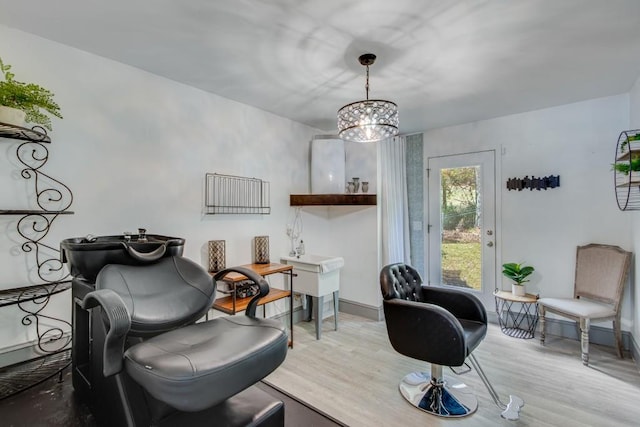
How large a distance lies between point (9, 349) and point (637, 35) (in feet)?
14.4

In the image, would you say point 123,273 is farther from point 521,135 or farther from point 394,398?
point 521,135

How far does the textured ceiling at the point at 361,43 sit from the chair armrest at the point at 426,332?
5.79 ft

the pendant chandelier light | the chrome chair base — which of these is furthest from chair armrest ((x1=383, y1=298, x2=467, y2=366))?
the pendant chandelier light

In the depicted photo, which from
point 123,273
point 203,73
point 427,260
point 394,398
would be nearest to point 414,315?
point 394,398

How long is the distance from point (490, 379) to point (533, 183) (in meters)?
2.15

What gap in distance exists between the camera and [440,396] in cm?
208

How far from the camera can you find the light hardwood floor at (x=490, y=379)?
196 cm

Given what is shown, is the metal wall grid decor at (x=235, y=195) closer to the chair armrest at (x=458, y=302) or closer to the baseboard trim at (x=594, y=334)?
the chair armrest at (x=458, y=302)

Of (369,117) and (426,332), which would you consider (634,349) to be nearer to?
(426,332)

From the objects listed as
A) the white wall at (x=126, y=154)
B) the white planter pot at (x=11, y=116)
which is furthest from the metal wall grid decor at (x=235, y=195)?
the white planter pot at (x=11, y=116)

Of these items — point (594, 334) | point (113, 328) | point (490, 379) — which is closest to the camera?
point (113, 328)

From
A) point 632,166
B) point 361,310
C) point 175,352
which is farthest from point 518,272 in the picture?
point 175,352

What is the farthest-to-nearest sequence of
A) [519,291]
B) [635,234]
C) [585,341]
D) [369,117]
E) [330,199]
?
[330,199], [519,291], [635,234], [585,341], [369,117]

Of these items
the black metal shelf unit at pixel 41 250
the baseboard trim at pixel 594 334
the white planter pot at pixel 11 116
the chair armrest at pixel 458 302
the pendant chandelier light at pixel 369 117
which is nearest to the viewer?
the white planter pot at pixel 11 116
